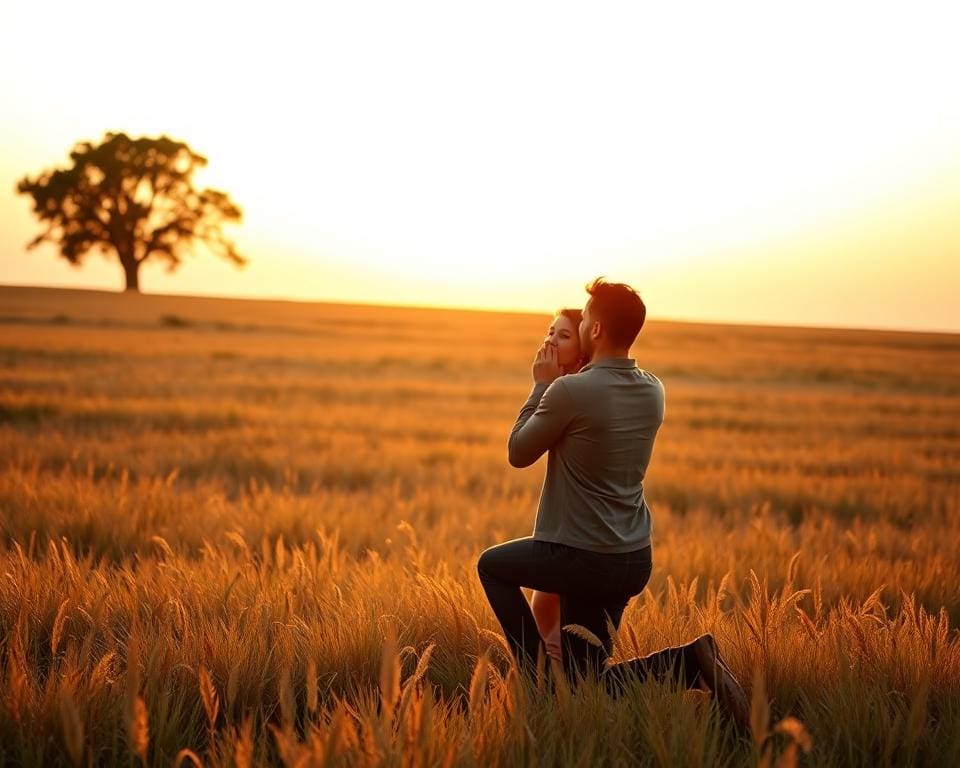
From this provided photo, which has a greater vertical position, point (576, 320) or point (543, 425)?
point (576, 320)

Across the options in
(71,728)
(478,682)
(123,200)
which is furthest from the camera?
(123,200)

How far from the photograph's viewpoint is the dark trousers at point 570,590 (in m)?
3.06

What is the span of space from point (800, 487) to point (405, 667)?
7.13m

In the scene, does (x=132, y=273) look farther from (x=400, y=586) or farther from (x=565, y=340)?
(x=565, y=340)

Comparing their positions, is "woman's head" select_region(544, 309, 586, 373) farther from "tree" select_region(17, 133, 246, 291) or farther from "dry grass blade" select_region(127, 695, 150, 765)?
"tree" select_region(17, 133, 246, 291)

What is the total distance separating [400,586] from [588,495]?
1.24 meters

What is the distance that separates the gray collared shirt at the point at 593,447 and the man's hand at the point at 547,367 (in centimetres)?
4

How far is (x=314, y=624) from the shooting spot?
329cm

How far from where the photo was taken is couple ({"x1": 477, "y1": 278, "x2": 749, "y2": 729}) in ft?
9.78

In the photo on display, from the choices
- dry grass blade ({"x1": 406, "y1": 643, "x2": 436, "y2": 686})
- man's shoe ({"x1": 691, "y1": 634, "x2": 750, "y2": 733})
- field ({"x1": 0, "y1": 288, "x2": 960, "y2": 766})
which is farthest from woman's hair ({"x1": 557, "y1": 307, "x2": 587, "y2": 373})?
dry grass blade ({"x1": 406, "y1": 643, "x2": 436, "y2": 686})

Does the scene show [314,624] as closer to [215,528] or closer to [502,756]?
[502,756]

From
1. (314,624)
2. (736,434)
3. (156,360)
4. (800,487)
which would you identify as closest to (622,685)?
(314,624)

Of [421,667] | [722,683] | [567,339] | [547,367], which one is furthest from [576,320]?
[421,667]

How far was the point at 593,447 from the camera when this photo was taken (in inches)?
119
